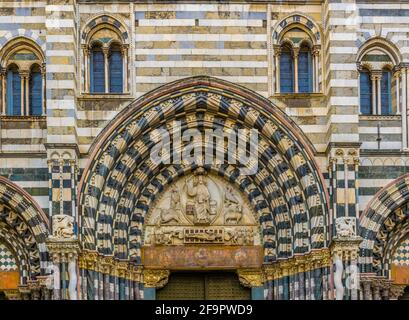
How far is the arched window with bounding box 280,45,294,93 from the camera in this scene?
31125 millimetres

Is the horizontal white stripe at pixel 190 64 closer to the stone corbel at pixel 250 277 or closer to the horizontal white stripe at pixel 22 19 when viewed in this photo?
the horizontal white stripe at pixel 22 19

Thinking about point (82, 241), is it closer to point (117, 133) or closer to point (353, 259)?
point (117, 133)

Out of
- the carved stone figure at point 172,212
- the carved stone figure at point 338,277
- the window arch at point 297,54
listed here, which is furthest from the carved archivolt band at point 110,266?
the window arch at point 297,54

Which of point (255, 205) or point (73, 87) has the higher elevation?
point (73, 87)

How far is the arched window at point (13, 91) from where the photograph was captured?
30.8 m

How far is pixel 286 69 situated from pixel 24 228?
19.6 feet

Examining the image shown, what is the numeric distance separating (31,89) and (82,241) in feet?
10.9

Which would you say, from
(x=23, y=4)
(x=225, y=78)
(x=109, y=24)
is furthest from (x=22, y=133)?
(x=225, y=78)

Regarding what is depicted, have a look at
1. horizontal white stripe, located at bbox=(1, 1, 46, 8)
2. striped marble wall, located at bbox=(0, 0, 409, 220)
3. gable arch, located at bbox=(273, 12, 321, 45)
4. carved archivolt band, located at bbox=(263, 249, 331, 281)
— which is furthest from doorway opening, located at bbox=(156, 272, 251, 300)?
horizontal white stripe, located at bbox=(1, 1, 46, 8)

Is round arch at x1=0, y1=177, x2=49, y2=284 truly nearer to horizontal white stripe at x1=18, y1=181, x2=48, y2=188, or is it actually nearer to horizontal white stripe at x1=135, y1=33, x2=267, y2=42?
horizontal white stripe at x1=18, y1=181, x2=48, y2=188

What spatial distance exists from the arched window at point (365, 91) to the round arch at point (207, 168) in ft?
4.94

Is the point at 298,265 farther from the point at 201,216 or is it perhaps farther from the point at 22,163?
the point at 22,163

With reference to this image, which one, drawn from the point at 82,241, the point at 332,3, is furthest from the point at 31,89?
the point at 332,3
